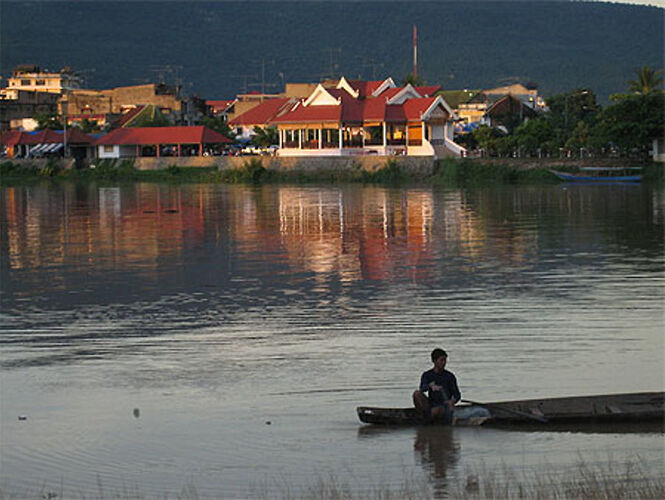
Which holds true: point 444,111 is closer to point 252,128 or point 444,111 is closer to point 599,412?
point 252,128

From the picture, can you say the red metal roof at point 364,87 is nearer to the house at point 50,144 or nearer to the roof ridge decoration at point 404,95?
the roof ridge decoration at point 404,95

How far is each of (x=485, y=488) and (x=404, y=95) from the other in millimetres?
62235

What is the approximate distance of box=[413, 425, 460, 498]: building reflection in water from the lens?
952 centimetres

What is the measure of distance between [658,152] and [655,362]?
1945 inches

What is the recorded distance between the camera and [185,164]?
71.7m

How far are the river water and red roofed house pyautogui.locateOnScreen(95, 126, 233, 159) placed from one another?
44.4 metres

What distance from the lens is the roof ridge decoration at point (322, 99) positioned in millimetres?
69875

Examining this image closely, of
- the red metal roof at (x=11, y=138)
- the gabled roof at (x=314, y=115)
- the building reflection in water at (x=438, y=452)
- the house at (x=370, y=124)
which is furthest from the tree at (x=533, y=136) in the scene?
A: the building reflection in water at (x=438, y=452)

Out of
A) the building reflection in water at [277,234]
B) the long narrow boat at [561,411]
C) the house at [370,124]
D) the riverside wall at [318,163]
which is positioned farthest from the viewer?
the house at [370,124]

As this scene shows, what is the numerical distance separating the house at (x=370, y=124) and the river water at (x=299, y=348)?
3585 centimetres

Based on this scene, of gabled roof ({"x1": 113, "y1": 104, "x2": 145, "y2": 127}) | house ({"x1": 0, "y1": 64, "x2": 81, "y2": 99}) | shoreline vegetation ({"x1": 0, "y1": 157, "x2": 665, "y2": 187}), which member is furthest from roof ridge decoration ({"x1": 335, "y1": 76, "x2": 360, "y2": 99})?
house ({"x1": 0, "y1": 64, "x2": 81, "y2": 99})

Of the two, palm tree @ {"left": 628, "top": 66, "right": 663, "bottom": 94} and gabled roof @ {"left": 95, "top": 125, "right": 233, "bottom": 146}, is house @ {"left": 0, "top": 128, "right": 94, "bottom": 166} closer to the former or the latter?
gabled roof @ {"left": 95, "top": 125, "right": 233, "bottom": 146}

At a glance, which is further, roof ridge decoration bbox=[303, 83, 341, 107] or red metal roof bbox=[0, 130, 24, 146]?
red metal roof bbox=[0, 130, 24, 146]

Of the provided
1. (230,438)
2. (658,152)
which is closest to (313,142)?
(658,152)
